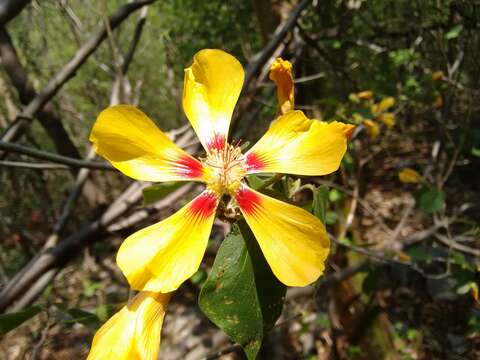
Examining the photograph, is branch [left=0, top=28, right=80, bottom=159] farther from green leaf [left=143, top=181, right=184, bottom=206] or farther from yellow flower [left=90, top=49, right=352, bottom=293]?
yellow flower [left=90, top=49, right=352, bottom=293]

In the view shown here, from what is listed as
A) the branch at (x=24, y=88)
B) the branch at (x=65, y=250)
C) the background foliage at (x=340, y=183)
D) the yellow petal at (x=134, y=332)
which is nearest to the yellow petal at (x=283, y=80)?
the background foliage at (x=340, y=183)

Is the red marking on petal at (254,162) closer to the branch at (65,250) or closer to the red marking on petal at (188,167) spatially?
the red marking on petal at (188,167)

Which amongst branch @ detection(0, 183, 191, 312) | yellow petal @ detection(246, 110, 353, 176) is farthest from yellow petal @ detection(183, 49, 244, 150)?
branch @ detection(0, 183, 191, 312)

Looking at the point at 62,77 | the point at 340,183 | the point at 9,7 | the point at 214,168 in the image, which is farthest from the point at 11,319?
the point at 340,183

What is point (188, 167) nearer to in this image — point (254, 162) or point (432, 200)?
point (254, 162)

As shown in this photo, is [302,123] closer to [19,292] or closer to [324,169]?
[324,169]

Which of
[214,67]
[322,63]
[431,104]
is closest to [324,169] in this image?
[214,67]
